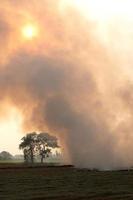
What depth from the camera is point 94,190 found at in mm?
34125

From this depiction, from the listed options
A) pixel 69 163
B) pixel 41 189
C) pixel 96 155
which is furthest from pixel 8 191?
pixel 69 163

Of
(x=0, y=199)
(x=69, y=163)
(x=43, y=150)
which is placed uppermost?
(x=43, y=150)

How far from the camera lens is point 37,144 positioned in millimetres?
152875

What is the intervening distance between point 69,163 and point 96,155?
824 cm

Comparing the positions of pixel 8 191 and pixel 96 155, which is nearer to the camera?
pixel 8 191

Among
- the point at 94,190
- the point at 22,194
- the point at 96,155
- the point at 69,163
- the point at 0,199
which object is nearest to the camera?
the point at 0,199

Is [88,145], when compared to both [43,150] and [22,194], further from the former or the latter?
[43,150]

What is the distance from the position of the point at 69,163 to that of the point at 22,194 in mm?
53972

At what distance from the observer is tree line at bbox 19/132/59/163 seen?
14912cm

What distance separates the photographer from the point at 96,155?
260 feet

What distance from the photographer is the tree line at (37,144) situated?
14912 centimetres

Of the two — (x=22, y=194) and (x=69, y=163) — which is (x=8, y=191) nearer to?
(x=22, y=194)

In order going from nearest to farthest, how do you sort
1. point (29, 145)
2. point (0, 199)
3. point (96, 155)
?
point (0, 199) → point (96, 155) → point (29, 145)

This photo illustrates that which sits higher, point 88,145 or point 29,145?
point 29,145
